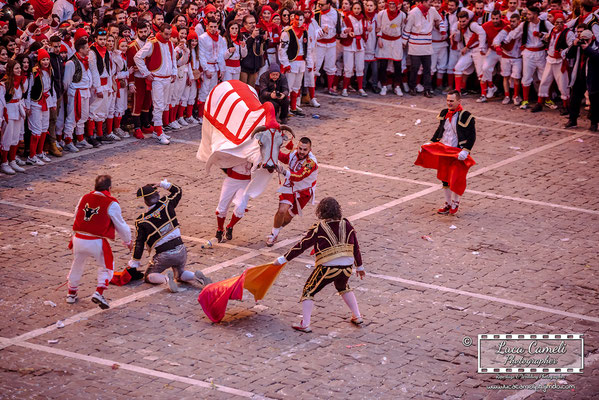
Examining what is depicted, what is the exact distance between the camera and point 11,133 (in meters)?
14.8

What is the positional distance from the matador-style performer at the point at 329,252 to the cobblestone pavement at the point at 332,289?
1.41ft

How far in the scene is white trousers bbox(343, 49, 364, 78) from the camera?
21.1 metres

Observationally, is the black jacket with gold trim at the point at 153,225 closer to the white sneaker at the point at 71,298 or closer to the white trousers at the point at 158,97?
the white sneaker at the point at 71,298

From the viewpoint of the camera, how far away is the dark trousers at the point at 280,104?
52.9 feet

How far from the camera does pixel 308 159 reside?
1241 centimetres

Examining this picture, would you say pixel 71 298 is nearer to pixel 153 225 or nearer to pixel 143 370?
pixel 153 225

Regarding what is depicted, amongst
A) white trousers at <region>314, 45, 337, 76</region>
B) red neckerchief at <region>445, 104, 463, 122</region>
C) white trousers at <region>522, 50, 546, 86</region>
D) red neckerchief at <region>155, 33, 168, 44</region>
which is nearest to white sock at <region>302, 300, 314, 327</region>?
red neckerchief at <region>445, 104, 463, 122</region>

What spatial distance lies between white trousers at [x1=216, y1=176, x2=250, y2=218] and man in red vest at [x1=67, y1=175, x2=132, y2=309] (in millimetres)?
2418

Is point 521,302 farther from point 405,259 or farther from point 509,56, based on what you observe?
point 509,56

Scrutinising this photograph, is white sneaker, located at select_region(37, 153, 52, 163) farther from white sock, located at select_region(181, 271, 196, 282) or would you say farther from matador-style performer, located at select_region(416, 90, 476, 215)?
matador-style performer, located at select_region(416, 90, 476, 215)

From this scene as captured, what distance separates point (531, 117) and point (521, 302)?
9.88 meters

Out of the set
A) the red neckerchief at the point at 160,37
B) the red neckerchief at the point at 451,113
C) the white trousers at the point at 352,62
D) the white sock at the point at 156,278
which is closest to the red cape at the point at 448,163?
the red neckerchief at the point at 451,113

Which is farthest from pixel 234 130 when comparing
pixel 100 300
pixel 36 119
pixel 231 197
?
pixel 36 119

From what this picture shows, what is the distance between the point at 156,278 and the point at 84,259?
104cm
